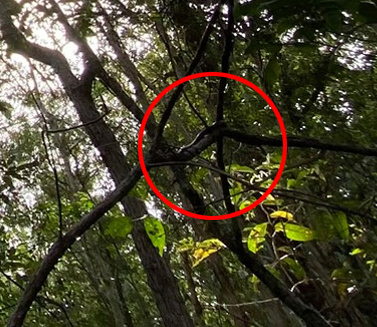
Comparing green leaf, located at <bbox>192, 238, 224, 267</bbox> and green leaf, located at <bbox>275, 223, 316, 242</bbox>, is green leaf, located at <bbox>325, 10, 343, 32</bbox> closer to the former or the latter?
green leaf, located at <bbox>275, 223, 316, 242</bbox>

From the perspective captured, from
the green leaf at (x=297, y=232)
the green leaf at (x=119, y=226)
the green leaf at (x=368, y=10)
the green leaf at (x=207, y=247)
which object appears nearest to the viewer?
the green leaf at (x=368, y=10)

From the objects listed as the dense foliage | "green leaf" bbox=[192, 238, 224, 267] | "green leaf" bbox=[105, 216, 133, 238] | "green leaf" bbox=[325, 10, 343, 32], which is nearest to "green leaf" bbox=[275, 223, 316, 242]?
the dense foliage

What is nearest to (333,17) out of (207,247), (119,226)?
(119,226)

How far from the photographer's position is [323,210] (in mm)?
1344

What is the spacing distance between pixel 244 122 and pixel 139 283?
644 centimetres

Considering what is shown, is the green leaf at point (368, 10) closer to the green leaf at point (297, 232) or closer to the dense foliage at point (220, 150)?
the dense foliage at point (220, 150)

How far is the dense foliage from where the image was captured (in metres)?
1.17

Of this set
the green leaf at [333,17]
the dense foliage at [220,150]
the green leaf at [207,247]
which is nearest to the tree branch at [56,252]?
the dense foliage at [220,150]

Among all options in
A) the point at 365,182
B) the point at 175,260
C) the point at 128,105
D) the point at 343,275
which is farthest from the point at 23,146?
the point at 343,275

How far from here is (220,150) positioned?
1.42 m

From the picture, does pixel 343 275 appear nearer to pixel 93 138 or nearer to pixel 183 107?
pixel 93 138

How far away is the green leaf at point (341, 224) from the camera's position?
1.27 meters

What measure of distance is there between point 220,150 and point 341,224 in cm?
36

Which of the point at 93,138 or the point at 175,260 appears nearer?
the point at 93,138
